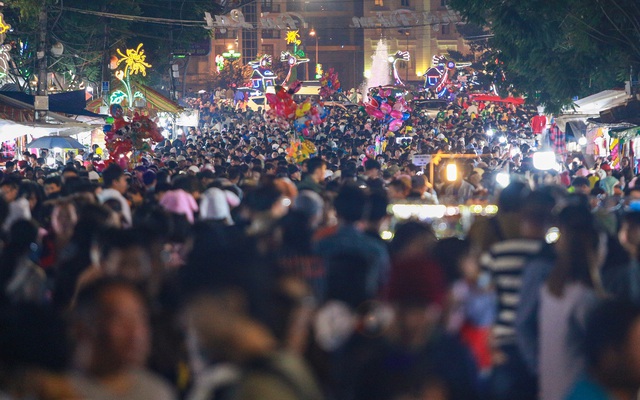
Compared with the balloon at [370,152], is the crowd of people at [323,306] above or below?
below

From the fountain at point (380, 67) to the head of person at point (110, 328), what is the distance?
344 ft

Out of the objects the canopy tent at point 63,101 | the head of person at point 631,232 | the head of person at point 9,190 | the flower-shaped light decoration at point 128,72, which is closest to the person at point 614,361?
the head of person at point 631,232

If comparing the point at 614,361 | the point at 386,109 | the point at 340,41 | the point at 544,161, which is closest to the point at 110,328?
the point at 614,361

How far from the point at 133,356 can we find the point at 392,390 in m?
0.99

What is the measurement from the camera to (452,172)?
1820 centimetres

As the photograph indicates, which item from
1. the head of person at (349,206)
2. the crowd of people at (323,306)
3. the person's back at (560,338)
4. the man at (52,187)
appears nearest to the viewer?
the crowd of people at (323,306)

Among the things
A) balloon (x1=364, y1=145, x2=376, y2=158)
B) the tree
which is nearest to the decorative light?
the tree

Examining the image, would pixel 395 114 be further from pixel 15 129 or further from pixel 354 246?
pixel 354 246

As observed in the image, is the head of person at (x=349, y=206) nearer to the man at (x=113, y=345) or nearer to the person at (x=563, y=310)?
the person at (x=563, y=310)

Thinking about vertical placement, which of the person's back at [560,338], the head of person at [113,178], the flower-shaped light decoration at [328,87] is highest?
the flower-shaped light decoration at [328,87]

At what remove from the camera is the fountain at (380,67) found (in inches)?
4348

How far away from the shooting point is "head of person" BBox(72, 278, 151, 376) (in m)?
3.81

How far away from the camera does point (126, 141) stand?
2070 cm

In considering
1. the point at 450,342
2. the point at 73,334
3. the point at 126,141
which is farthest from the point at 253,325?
the point at 126,141
